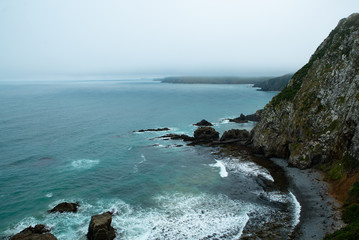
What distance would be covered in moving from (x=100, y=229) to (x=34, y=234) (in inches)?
253

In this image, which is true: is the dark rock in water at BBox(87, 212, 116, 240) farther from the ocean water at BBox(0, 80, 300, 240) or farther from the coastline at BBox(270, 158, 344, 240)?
the coastline at BBox(270, 158, 344, 240)

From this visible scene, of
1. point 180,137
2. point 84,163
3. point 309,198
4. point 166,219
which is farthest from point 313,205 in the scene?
point 180,137

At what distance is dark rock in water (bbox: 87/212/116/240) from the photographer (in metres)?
25.0

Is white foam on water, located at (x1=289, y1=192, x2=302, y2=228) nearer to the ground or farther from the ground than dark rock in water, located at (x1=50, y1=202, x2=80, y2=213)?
farther from the ground

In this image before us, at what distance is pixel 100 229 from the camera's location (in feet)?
82.1

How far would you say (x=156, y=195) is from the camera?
3575 centimetres

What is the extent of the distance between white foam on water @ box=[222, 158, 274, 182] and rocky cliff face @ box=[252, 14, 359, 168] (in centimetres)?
540

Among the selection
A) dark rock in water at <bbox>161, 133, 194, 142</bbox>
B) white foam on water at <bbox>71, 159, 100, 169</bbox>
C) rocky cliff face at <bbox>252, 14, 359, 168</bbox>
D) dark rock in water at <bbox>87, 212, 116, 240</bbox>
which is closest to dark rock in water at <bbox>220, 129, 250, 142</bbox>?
rocky cliff face at <bbox>252, 14, 359, 168</bbox>

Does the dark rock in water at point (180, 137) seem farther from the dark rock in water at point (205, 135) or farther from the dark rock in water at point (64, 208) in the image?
the dark rock in water at point (64, 208)

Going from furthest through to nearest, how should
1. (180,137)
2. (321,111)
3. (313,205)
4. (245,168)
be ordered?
1. (180,137)
2. (245,168)
3. (321,111)
4. (313,205)

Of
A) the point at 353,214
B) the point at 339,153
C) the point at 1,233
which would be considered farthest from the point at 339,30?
the point at 1,233

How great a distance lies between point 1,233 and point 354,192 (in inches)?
1570

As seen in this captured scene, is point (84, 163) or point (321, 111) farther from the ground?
point (321, 111)

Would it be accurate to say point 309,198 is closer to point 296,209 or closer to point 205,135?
point 296,209
